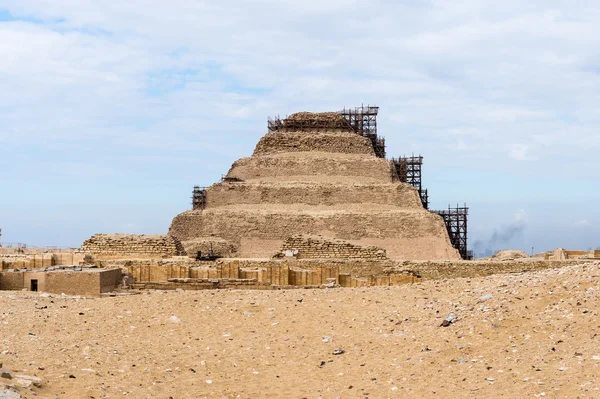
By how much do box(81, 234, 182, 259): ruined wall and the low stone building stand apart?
48.9 ft

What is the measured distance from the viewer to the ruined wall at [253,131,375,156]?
53625 mm

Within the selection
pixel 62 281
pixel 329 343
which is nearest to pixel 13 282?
pixel 62 281

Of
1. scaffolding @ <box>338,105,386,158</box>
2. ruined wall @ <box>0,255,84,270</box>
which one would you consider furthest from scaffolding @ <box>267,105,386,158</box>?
ruined wall @ <box>0,255,84,270</box>

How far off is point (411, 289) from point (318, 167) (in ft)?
118

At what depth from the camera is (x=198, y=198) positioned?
179ft

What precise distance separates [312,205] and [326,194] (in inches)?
46.0

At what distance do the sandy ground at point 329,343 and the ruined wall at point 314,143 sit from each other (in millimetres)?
38787

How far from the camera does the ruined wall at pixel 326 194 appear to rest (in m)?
47.7

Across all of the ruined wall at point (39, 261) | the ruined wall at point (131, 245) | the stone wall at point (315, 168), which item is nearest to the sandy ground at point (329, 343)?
the ruined wall at point (39, 261)

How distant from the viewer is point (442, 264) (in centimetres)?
3528

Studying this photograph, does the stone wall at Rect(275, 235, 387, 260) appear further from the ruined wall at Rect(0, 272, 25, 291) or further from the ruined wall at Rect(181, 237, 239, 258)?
the ruined wall at Rect(0, 272, 25, 291)

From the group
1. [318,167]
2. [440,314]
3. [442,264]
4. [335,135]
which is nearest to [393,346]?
[440,314]

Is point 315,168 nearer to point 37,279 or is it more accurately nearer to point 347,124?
point 347,124

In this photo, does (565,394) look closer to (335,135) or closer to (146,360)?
(146,360)
